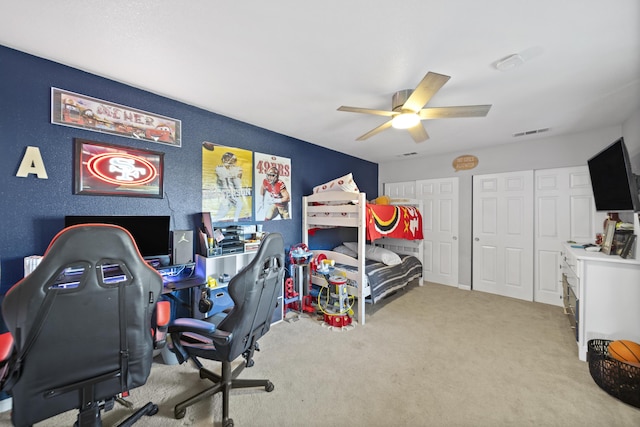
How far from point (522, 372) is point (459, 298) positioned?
6.00ft

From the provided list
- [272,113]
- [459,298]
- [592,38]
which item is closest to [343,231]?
[459,298]

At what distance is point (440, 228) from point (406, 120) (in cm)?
299

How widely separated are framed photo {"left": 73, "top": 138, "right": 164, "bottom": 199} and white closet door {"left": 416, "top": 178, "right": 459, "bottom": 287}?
4288 mm

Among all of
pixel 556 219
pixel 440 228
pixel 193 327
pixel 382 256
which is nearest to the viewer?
pixel 193 327

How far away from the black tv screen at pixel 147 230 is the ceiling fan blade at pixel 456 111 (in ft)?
8.17

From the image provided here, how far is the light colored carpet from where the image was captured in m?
1.57

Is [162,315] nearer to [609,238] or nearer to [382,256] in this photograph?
[382,256]

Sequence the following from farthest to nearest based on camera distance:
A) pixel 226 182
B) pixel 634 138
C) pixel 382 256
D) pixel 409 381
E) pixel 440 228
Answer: pixel 440 228
pixel 382 256
pixel 226 182
pixel 634 138
pixel 409 381

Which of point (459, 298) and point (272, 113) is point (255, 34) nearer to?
point (272, 113)

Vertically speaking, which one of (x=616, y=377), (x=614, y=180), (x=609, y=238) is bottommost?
(x=616, y=377)

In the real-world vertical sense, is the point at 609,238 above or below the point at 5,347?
above

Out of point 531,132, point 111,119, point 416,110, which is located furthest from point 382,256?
point 111,119

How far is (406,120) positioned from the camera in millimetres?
2193

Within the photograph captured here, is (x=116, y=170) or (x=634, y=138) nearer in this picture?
(x=116, y=170)
